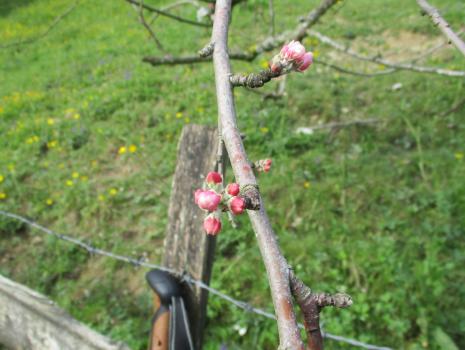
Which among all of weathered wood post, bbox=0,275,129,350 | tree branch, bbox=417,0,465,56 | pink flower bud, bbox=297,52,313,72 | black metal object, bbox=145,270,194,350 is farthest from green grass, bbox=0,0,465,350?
pink flower bud, bbox=297,52,313,72

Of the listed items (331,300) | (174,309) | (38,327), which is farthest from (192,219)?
(331,300)

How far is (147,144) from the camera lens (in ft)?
13.1

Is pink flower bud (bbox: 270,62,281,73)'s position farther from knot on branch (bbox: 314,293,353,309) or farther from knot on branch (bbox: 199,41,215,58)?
knot on branch (bbox: 314,293,353,309)

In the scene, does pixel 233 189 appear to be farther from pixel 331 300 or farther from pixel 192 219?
pixel 192 219

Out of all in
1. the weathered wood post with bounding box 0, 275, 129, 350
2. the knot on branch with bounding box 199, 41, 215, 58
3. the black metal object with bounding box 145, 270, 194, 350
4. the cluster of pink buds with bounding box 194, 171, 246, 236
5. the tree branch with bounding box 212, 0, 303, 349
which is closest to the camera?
the tree branch with bounding box 212, 0, 303, 349

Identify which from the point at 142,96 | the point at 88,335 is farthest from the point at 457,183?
the point at 142,96

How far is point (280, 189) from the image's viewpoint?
10.6 ft

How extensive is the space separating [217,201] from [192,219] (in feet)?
3.67

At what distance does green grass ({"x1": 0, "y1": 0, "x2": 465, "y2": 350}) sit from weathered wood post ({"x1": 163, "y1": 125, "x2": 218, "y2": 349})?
0.79 metres

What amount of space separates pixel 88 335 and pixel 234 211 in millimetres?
1127

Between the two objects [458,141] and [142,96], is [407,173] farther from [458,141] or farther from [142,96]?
[142,96]

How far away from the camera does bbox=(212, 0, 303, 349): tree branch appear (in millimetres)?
352

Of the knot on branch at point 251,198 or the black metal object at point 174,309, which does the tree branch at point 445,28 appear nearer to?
the knot on branch at point 251,198

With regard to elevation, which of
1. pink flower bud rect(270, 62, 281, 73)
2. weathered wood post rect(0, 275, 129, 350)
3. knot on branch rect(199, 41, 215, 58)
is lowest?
weathered wood post rect(0, 275, 129, 350)
